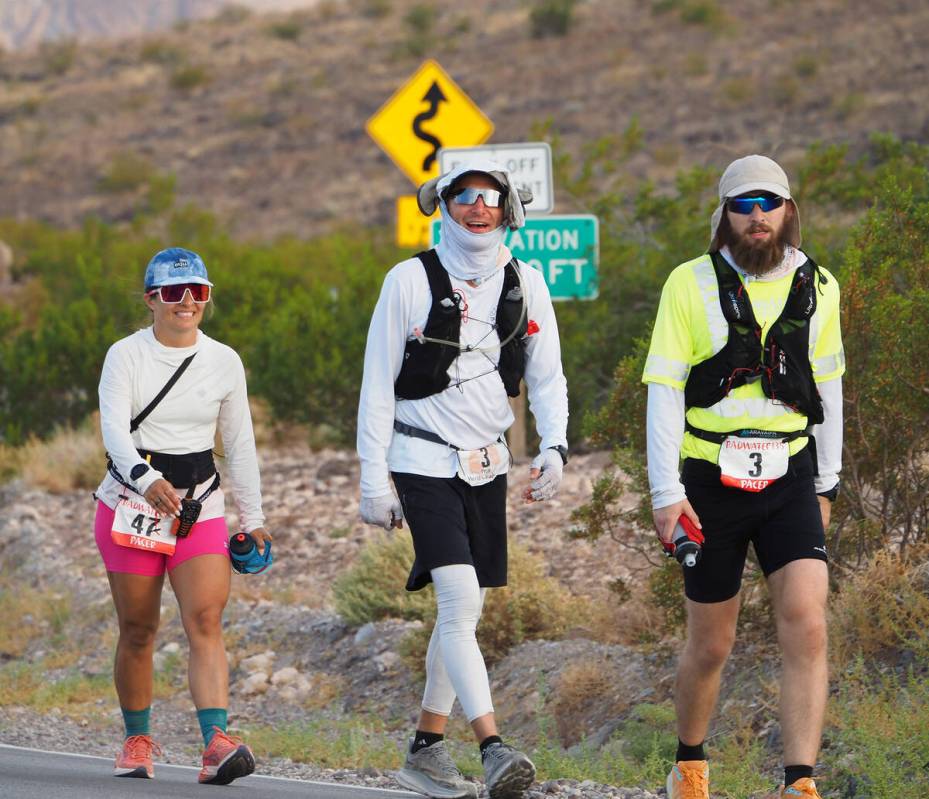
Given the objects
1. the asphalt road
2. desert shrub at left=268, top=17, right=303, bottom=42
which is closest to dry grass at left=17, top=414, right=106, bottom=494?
the asphalt road

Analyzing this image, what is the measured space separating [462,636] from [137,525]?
4.71 ft

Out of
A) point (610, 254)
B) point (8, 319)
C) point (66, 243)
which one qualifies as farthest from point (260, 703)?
point (66, 243)

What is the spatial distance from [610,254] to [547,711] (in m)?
7.54

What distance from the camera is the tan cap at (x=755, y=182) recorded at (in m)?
5.75

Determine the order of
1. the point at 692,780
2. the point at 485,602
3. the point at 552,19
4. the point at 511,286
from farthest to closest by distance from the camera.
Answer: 1. the point at 552,19
2. the point at 485,602
3. the point at 511,286
4. the point at 692,780

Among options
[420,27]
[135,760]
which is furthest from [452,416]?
[420,27]

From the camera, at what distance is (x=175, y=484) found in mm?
6703

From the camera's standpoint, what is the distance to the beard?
18.7 ft

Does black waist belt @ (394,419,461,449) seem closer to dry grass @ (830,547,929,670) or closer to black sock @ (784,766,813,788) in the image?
black sock @ (784,766,813,788)

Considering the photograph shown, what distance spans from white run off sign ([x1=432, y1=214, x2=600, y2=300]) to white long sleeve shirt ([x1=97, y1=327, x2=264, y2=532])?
19.2ft

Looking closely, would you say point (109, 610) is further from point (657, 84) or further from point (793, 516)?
point (657, 84)

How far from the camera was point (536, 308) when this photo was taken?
6.39 metres

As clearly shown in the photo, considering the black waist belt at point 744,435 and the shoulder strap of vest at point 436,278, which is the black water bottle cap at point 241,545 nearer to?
the shoulder strap of vest at point 436,278

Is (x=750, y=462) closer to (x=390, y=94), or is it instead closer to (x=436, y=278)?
(x=436, y=278)
